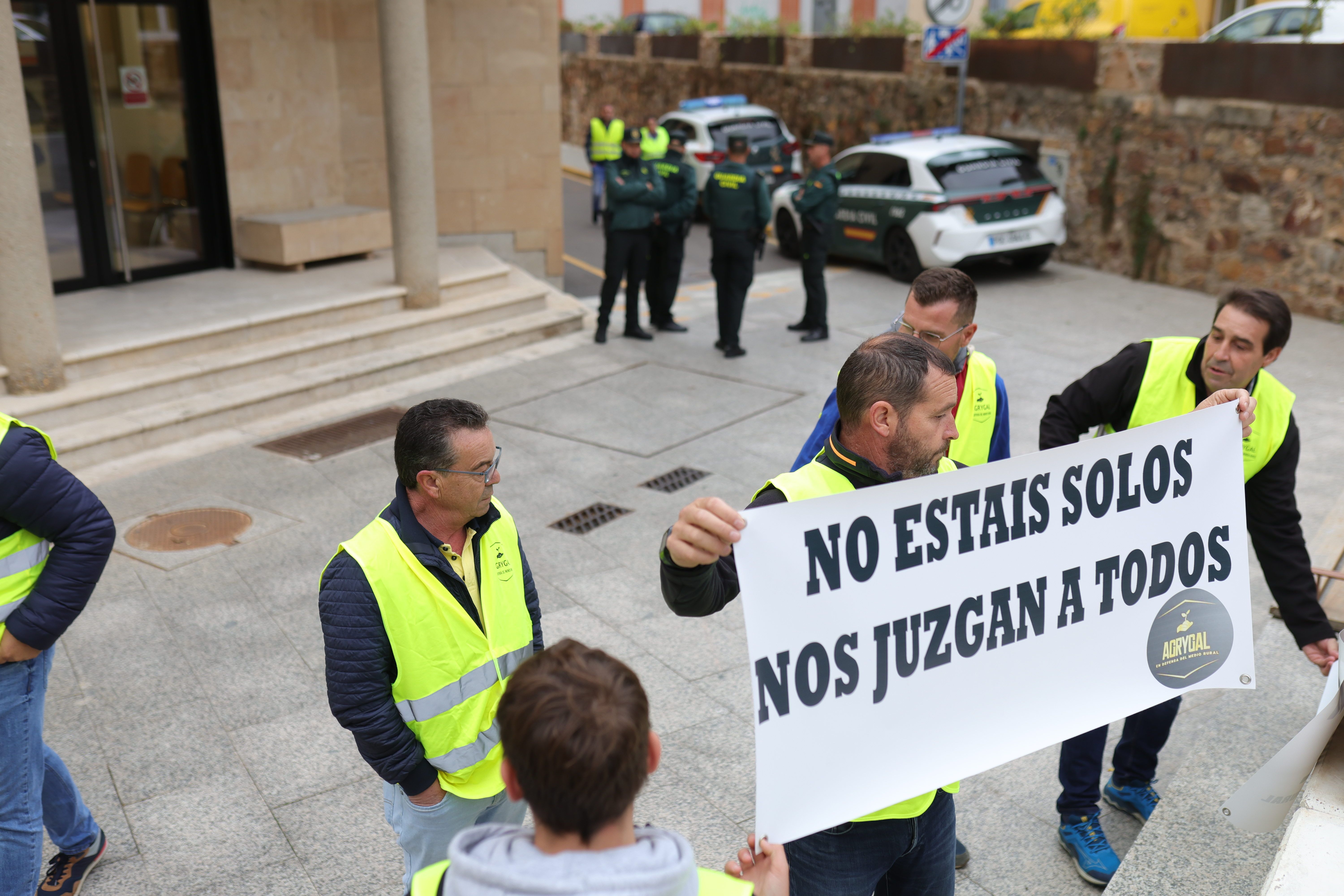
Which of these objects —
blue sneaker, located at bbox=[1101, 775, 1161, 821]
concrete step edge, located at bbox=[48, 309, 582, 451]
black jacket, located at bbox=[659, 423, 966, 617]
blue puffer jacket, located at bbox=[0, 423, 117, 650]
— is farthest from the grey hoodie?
concrete step edge, located at bbox=[48, 309, 582, 451]

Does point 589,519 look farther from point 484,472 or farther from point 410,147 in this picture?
point 410,147

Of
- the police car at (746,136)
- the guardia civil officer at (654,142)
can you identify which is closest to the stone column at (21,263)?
the guardia civil officer at (654,142)

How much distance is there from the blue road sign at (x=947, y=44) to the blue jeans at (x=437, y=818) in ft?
46.9

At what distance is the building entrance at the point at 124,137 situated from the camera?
10219mm

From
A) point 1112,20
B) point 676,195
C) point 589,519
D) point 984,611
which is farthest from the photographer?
point 1112,20

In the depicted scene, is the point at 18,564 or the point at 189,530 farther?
the point at 189,530

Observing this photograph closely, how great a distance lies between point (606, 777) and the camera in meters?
1.75

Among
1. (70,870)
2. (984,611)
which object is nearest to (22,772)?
(70,870)

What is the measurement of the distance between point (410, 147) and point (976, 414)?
7.72 metres

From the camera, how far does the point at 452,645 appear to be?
2.94 m

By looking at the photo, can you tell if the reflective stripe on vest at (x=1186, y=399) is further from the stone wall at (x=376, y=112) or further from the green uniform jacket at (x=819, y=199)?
the stone wall at (x=376, y=112)

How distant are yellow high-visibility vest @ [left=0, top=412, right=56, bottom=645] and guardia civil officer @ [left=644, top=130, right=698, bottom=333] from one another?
8.54m

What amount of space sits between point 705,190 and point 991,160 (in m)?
4.55

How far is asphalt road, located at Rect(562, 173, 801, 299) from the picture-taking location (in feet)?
48.2
